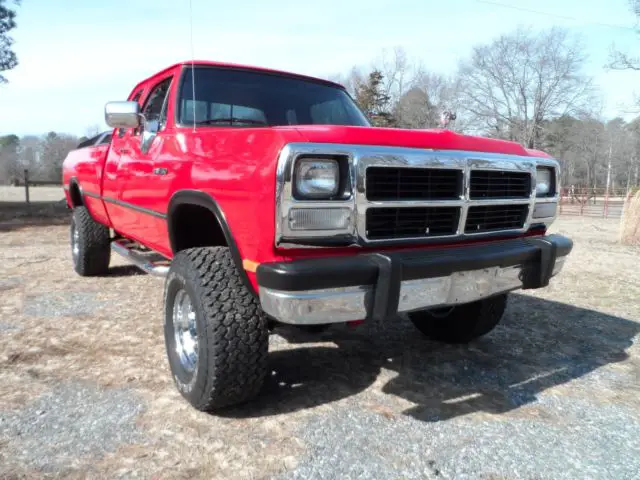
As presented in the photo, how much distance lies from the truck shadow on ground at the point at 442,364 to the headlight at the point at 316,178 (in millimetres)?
1205

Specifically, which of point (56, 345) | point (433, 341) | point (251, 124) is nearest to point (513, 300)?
point (433, 341)

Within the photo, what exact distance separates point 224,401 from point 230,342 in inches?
12.9

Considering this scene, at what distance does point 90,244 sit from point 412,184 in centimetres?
427

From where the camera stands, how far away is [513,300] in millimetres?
5102

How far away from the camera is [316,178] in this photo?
2.12 m

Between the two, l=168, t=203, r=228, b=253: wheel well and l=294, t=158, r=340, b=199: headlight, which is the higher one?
l=294, t=158, r=340, b=199: headlight

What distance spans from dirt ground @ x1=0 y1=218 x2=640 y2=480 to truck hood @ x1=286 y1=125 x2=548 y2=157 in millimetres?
1381

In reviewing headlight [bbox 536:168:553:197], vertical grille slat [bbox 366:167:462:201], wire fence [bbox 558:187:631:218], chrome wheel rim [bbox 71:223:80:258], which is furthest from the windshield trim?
wire fence [bbox 558:187:631:218]

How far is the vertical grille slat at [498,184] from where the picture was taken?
2633 millimetres

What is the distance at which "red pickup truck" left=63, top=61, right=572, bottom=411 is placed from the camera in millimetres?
2092

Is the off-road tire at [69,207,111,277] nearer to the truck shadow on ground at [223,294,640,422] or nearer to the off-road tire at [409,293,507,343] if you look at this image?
the truck shadow on ground at [223,294,640,422]

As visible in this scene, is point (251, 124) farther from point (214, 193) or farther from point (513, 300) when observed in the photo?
point (513, 300)

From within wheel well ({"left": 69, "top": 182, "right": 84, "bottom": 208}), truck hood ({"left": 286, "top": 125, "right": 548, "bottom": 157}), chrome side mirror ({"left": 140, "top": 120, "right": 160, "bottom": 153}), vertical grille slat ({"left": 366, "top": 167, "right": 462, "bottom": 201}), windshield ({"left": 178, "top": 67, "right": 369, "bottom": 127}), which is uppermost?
windshield ({"left": 178, "top": 67, "right": 369, "bottom": 127})

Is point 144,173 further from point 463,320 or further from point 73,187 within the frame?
point 73,187
